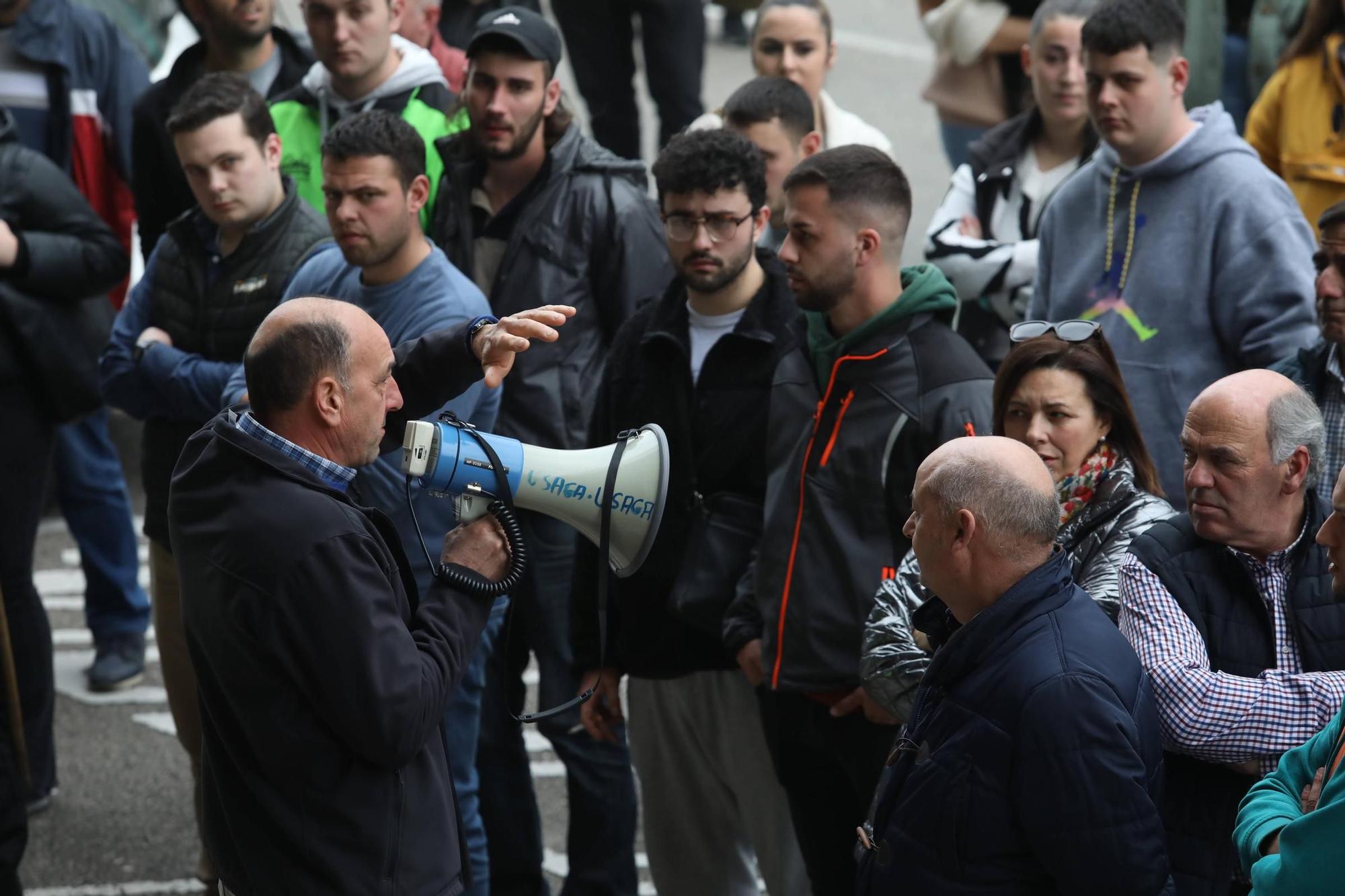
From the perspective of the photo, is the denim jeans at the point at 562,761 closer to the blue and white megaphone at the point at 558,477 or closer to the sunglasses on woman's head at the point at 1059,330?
the blue and white megaphone at the point at 558,477

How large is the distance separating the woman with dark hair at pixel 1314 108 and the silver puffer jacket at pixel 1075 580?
2.28 metres

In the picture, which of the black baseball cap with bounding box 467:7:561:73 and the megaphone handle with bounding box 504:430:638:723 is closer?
the megaphone handle with bounding box 504:430:638:723

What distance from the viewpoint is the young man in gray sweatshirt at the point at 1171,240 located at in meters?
4.55

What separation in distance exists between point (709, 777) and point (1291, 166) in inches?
113

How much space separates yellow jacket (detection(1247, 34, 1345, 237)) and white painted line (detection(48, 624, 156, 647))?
16.2ft

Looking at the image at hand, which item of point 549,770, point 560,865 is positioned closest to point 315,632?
point 560,865

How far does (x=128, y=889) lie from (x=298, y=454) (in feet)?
9.25

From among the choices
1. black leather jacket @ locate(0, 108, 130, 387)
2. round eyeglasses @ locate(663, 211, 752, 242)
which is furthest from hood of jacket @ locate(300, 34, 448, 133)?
round eyeglasses @ locate(663, 211, 752, 242)

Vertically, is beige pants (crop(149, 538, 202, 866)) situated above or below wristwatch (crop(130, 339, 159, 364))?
below

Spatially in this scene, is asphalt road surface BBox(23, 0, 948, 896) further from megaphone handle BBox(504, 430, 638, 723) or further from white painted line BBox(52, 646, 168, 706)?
megaphone handle BBox(504, 430, 638, 723)

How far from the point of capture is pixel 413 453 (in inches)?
132

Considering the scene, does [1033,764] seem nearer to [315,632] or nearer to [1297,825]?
[1297,825]

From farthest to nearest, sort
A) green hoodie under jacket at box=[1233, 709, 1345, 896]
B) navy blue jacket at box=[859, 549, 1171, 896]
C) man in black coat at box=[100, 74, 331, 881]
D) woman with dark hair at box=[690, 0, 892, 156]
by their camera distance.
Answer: woman with dark hair at box=[690, 0, 892, 156], man in black coat at box=[100, 74, 331, 881], navy blue jacket at box=[859, 549, 1171, 896], green hoodie under jacket at box=[1233, 709, 1345, 896]

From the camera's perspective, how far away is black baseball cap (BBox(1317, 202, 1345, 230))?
13.0 ft
